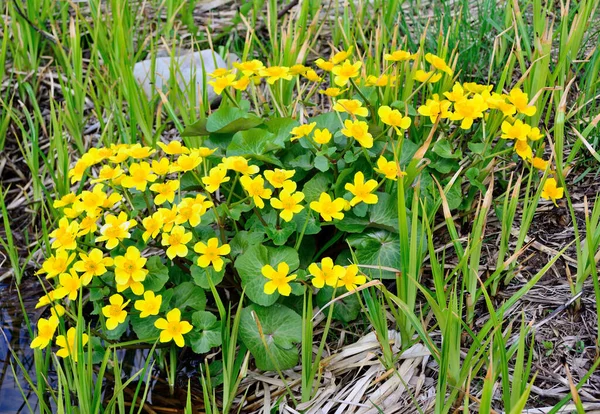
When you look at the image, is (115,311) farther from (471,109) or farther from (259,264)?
(471,109)

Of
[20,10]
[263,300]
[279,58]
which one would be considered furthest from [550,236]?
[20,10]

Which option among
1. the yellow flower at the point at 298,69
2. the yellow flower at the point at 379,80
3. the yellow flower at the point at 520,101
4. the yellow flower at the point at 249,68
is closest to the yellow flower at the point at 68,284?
the yellow flower at the point at 249,68

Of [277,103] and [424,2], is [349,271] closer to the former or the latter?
[277,103]

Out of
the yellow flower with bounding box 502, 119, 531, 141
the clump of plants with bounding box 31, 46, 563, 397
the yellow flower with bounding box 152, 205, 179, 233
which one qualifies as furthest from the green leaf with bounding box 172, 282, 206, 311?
the yellow flower with bounding box 502, 119, 531, 141

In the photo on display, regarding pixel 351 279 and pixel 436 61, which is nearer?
pixel 351 279

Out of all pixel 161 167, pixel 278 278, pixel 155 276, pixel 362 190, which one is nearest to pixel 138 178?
pixel 161 167

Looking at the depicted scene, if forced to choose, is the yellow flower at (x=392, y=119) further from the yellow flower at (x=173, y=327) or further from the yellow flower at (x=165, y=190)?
the yellow flower at (x=173, y=327)
